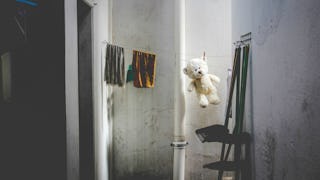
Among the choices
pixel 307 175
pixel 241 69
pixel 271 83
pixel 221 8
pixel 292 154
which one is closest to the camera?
pixel 307 175

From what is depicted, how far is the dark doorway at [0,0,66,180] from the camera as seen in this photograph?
10.0ft

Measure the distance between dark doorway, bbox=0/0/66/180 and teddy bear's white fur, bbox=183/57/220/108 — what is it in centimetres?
262

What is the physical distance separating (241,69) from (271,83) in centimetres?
109

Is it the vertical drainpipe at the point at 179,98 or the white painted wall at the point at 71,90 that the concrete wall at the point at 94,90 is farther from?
the vertical drainpipe at the point at 179,98

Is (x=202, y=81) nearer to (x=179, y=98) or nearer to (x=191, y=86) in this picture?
(x=191, y=86)

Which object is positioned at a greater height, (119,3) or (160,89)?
(119,3)

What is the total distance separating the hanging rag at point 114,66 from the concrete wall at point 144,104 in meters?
0.59

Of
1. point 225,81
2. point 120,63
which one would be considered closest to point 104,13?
point 120,63

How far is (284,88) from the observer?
8.32 feet

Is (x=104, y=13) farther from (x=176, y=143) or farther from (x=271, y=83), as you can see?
(x=271, y=83)

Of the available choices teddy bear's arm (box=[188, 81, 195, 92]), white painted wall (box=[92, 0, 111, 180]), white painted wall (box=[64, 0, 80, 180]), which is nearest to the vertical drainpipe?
teddy bear's arm (box=[188, 81, 195, 92])

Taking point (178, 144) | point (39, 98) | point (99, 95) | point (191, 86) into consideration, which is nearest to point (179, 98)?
point (191, 86)

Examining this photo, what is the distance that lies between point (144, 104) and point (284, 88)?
3.56 metres

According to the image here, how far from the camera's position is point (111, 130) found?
5.74m
